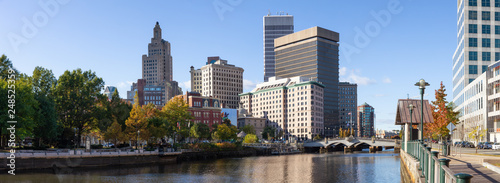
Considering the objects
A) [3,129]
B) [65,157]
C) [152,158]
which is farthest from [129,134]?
[3,129]

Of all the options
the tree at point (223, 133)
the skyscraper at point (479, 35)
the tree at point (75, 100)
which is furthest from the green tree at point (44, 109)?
the skyscraper at point (479, 35)

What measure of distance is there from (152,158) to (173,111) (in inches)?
1123

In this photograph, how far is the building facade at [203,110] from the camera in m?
174

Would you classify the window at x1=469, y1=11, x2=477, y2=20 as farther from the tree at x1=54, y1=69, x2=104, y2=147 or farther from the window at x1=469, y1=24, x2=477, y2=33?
the tree at x1=54, y1=69, x2=104, y2=147

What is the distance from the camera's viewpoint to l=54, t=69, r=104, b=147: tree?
278 feet

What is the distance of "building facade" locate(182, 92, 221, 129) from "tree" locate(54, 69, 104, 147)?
84.0 metres

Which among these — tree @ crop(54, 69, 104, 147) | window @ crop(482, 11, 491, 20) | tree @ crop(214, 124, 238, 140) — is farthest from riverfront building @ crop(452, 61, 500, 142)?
tree @ crop(54, 69, 104, 147)

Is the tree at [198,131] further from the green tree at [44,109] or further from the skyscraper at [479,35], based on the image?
the skyscraper at [479,35]

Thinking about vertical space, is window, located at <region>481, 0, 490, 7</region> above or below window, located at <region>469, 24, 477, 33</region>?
above

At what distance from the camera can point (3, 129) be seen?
2377 inches

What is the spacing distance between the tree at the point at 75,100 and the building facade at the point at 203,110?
84035 millimetres

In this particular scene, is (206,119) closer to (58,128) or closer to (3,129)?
(58,128)

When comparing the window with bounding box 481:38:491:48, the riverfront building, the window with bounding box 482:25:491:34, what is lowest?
the riverfront building

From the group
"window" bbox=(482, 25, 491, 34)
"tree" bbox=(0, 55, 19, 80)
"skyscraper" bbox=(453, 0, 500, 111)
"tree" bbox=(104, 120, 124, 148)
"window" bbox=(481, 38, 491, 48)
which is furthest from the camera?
"window" bbox=(481, 38, 491, 48)
